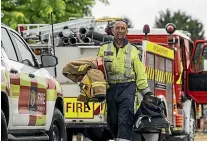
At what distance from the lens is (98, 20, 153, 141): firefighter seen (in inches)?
380

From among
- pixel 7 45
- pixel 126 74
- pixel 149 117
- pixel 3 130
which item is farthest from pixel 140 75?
pixel 3 130

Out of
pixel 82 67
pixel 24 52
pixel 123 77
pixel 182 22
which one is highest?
pixel 24 52

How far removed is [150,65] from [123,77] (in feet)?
15.5

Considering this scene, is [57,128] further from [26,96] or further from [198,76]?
[198,76]

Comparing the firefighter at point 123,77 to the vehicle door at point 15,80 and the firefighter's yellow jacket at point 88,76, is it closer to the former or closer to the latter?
the firefighter's yellow jacket at point 88,76

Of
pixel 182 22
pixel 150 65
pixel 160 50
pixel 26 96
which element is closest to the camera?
pixel 26 96

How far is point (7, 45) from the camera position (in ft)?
30.9

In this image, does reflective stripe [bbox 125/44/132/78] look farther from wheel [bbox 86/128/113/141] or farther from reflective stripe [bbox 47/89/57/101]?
wheel [bbox 86/128/113/141]

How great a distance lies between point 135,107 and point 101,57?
0.93 meters

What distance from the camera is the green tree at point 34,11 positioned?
24.7m

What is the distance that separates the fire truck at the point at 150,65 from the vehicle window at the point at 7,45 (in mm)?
3074

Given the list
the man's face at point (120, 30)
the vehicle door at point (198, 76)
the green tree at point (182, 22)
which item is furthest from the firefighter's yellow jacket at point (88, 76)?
the green tree at point (182, 22)

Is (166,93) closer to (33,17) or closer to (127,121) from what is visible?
(127,121)

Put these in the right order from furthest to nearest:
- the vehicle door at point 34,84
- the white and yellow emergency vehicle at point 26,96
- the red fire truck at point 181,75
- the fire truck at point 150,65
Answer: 1. the red fire truck at point 181,75
2. the fire truck at point 150,65
3. the vehicle door at point 34,84
4. the white and yellow emergency vehicle at point 26,96
